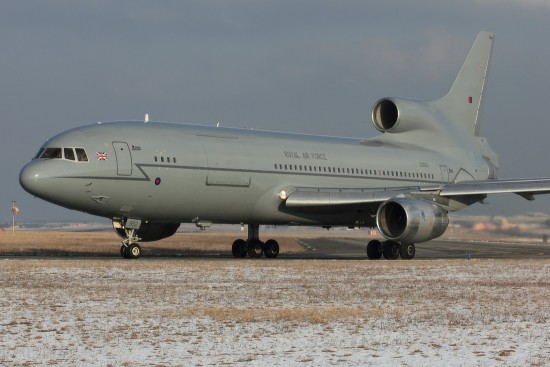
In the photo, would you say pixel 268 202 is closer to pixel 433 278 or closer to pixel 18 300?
pixel 433 278

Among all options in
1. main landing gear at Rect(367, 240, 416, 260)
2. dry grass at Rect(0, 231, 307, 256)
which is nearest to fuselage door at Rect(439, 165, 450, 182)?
main landing gear at Rect(367, 240, 416, 260)

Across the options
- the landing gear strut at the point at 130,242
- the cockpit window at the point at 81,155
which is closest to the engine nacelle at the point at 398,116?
the landing gear strut at the point at 130,242

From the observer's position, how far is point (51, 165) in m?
29.8

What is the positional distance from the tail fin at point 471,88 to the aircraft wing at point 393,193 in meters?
10.5

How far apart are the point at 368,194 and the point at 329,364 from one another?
24.8m

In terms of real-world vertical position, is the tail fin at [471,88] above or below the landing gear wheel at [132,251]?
above

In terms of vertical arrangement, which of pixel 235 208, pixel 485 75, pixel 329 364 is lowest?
pixel 329 364

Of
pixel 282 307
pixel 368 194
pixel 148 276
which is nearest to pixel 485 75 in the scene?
pixel 368 194

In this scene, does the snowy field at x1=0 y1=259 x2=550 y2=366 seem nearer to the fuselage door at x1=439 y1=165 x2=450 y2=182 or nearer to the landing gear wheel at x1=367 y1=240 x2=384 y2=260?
the landing gear wheel at x1=367 y1=240 x2=384 y2=260

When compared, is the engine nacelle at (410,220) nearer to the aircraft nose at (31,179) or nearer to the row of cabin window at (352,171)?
the row of cabin window at (352,171)

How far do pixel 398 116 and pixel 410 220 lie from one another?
34.5 ft

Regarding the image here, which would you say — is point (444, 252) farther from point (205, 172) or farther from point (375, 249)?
point (205, 172)

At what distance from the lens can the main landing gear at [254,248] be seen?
3806 centimetres

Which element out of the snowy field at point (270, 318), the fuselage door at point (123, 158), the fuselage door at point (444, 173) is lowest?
the snowy field at point (270, 318)
